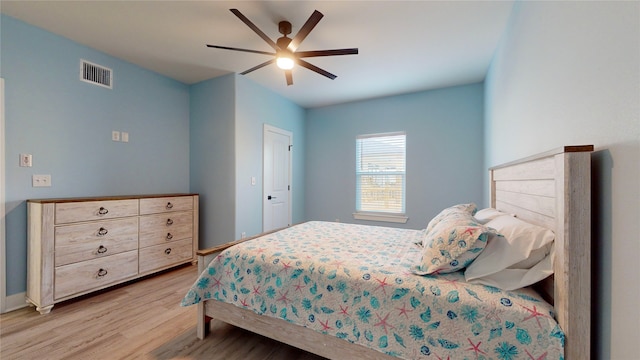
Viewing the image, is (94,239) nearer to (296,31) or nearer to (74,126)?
(74,126)

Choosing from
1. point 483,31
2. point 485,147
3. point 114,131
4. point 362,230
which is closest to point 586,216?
point 362,230

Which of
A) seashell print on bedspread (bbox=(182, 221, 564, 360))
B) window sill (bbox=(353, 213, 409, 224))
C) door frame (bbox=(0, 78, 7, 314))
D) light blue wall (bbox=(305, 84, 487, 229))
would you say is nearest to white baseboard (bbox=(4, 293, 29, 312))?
door frame (bbox=(0, 78, 7, 314))

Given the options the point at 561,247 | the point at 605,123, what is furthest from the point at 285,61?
the point at 561,247

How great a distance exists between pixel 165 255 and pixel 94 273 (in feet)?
2.29

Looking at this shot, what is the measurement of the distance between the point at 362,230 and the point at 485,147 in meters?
→ 2.30

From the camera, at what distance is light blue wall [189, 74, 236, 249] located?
343 cm

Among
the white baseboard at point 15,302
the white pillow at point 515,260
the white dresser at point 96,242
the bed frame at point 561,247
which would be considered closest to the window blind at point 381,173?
the bed frame at point 561,247

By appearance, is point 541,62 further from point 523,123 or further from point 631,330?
point 631,330

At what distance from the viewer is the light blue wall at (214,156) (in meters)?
3.43

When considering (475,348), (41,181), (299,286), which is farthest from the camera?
(41,181)

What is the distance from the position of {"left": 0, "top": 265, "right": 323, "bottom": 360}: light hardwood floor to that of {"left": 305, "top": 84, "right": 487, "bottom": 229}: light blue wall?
299cm

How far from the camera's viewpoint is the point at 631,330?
746 mm

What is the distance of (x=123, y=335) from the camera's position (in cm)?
184

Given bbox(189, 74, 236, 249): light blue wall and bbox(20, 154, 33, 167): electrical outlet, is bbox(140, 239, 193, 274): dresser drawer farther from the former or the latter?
bbox(20, 154, 33, 167): electrical outlet
